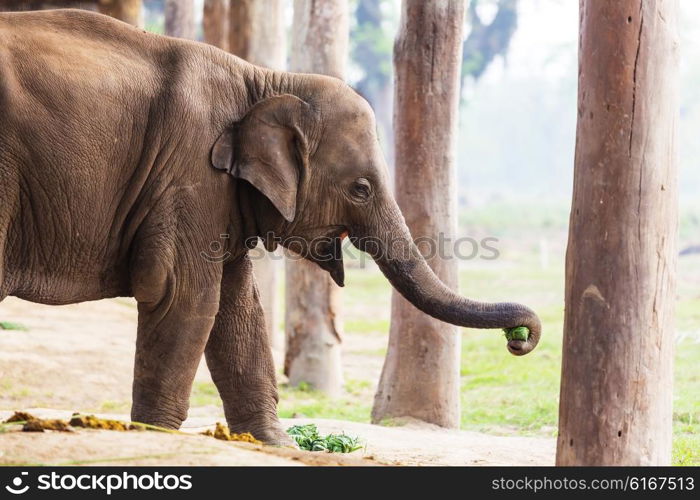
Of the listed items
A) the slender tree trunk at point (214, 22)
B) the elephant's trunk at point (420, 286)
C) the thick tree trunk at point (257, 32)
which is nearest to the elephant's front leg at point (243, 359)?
the elephant's trunk at point (420, 286)

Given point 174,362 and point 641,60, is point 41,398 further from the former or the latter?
point 641,60

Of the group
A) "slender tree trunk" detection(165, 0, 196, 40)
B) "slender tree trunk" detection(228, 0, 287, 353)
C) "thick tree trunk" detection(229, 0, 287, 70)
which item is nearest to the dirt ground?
"slender tree trunk" detection(228, 0, 287, 353)

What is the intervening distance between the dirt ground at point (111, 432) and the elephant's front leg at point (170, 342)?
36.1 inches

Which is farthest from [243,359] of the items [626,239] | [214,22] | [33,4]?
[33,4]

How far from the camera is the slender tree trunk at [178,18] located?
53.0 feet

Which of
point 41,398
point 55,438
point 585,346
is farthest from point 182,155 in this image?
point 41,398

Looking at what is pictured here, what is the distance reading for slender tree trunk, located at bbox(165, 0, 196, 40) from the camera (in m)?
16.2

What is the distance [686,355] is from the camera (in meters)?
12.0

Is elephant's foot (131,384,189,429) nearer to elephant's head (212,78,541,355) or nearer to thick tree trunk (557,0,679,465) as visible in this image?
elephant's head (212,78,541,355)

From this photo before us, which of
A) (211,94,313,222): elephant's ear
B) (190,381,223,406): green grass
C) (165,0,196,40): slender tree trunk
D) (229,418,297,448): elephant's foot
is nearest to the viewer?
(211,94,313,222): elephant's ear

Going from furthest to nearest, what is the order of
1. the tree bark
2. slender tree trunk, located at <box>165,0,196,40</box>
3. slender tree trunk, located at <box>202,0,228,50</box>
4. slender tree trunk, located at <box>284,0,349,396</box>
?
slender tree trunk, located at <box>165,0,196,40</box> → slender tree trunk, located at <box>202,0,228,50</box> → the tree bark → slender tree trunk, located at <box>284,0,349,396</box>

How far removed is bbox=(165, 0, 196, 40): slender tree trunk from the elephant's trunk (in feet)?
33.3

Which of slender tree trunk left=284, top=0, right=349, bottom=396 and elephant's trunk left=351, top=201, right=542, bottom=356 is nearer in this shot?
elephant's trunk left=351, top=201, right=542, bottom=356

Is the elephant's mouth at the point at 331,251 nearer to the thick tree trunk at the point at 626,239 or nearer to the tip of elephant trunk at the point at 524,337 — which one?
the tip of elephant trunk at the point at 524,337
